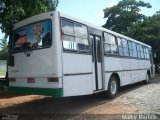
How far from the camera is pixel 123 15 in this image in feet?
113

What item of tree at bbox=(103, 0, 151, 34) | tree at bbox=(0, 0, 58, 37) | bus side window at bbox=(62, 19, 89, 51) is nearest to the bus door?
bus side window at bbox=(62, 19, 89, 51)

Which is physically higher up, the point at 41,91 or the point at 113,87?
the point at 41,91

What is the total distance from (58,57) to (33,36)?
1.40 m

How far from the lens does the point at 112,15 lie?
35.5 metres

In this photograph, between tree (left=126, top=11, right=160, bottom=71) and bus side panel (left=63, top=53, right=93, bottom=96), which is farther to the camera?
tree (left=126, top=11, right=160, bottom=71)

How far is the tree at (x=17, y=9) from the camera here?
1012 cm

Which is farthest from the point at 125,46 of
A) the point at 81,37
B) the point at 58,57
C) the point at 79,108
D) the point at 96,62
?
the point at 58,57

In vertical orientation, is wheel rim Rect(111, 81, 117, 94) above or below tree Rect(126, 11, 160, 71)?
below

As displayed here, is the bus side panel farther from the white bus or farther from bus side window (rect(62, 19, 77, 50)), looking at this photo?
bus side window (rect(62, 19, 77, 50))

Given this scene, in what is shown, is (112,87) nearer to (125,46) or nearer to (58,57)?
(125,46)

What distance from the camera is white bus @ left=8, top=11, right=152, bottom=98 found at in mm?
7801

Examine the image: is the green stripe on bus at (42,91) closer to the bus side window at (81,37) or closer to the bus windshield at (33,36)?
the bus windshield at (33,36)

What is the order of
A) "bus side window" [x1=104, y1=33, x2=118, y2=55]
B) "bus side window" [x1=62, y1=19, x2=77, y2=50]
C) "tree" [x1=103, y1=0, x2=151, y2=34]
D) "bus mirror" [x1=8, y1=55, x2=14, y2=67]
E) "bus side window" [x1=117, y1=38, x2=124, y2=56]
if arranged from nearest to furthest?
"bus side window" [x1=62, y1=19, x2=77, y2=50], "bus mirror" [x1=8, y1=55, x2=14, y2=67], "bus side window" [x1=104, y1=33, x2=118, y2=55], "bus side window" [x1=117, y1=38, x2=124, y2=56], "tree" [x1=103, y1=0, x2=151, y2=34]

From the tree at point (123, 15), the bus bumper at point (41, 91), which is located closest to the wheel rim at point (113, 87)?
the bus bumper at point (41, 91)
